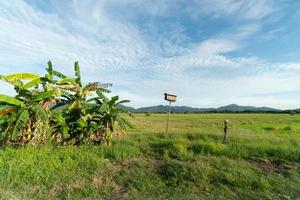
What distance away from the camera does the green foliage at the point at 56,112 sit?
8.44m

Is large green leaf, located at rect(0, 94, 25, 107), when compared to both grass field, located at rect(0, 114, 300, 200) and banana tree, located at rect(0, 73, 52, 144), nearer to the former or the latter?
banana tree, located at rect(0, 73, 52, 144)

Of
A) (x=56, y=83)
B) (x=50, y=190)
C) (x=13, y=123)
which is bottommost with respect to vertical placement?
(x=50, y=190)

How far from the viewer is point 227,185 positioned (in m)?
5.95

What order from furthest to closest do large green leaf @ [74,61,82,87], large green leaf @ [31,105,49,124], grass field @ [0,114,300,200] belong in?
1. large green leaf @ [74,61,82,87]
2. large green leaf @ [31,105,49,124]
3. grass field @ [0,114,300,200]

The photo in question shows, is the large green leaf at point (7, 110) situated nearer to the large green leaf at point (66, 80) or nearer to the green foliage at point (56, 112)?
the green foliage at point (56, 112)

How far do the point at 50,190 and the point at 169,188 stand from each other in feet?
8.54

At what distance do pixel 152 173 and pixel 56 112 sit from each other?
14.7 ft

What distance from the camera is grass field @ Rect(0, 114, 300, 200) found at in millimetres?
5582

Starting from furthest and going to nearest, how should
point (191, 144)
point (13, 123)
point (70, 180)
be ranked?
1. point (191, 144)
2. point (13, 123)
3. point (70, 180)

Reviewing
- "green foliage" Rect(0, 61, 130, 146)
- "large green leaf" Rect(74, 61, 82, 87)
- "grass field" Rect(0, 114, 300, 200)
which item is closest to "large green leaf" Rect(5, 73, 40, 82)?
"green foliage" Rect(0, 61, 130, 146)

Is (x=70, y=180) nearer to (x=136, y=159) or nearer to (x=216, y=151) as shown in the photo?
(x=136, y=159)

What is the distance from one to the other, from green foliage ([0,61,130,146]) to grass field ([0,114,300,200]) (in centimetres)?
74

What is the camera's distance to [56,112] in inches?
368

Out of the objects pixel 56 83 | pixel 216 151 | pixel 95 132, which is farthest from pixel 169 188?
pixel 56 83
